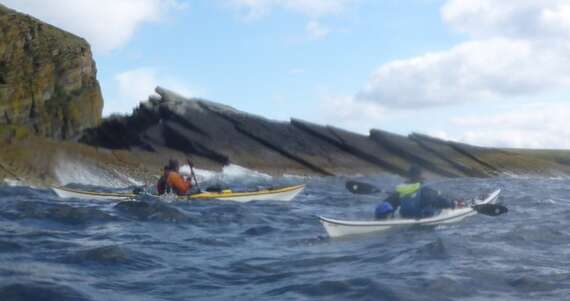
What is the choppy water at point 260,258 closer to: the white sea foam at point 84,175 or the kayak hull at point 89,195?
the kayak hull at point 89,195

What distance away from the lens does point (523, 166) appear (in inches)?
1762

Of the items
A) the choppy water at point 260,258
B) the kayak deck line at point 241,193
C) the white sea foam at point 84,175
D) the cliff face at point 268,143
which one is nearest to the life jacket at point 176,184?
the kayak deck line at point 241,193

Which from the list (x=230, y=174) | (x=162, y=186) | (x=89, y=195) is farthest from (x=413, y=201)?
(x=230, y=174)

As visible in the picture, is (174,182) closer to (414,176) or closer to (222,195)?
(222,195)

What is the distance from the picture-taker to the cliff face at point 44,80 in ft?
104

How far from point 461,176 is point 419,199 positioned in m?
29.4

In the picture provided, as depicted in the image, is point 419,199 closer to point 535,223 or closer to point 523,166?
point 535,223

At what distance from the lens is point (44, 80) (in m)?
32.8

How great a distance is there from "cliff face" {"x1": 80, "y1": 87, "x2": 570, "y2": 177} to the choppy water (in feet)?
69.3

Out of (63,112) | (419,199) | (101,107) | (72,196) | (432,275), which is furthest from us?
(101,107)

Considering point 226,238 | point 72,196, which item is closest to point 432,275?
point 226,238

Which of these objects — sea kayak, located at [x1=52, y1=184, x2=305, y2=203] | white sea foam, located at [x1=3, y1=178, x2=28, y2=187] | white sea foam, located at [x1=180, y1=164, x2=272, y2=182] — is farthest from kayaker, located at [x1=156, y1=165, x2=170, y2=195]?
white sea foam, located at [x1=180, y1=164, x2=272, y2=182]

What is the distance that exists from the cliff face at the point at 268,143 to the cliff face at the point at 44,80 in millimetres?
1684

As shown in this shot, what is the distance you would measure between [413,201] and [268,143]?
1015 inches
